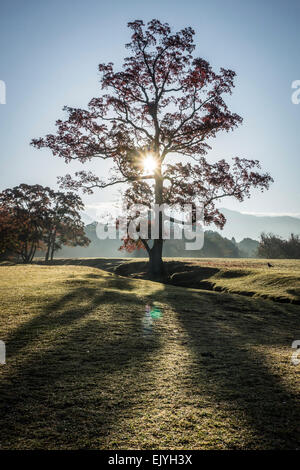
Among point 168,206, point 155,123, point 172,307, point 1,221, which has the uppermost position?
point 155,123

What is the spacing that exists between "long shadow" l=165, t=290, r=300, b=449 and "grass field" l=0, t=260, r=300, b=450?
19mm

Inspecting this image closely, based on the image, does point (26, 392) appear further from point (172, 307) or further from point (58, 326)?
point (172, 307)

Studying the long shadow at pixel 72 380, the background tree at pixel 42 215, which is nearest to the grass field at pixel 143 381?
the long shadow at pixel 72 380

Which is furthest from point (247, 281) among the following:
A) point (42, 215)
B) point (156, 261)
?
point (42, 215)

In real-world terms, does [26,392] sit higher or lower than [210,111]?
lower

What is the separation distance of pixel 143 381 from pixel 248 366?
6.41ft

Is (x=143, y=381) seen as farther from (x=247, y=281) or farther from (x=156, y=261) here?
(x=156, y=261)

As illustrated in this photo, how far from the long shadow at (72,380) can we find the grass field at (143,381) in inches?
0.6

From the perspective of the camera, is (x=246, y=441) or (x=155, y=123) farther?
(x=155, y=123)

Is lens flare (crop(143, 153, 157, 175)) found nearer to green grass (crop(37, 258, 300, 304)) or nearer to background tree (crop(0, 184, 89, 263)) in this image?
green grass (crop(37, 258, 300, 304))

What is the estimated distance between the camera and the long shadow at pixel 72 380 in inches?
Answer: 113

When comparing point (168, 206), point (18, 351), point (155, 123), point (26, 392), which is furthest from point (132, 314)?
point (155, 123)

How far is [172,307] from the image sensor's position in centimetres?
967
